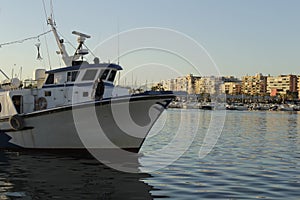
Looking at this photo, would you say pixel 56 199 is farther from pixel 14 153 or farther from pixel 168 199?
pixel 14 153

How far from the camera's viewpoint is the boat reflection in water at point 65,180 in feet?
50.6

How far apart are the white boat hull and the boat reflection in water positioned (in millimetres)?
1133

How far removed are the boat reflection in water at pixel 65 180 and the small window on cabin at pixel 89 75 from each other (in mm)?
4967

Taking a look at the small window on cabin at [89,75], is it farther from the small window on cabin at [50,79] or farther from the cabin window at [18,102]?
the cabin window at [18,102]

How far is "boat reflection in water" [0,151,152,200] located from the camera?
15.4 meters

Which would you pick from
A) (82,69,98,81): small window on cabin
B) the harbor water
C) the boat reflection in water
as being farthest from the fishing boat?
the boat reflection in water

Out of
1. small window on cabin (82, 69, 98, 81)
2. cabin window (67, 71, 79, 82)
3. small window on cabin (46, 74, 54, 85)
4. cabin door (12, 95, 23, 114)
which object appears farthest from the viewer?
cabin door (12, 95, 23, 114)

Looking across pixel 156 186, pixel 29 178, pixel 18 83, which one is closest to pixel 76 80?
pixel 18 83

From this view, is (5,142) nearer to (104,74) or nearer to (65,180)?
(104,74)

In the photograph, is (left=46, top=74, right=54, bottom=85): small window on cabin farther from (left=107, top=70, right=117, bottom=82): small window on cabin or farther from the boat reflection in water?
the boat reflection in water

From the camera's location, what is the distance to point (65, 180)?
58.6ft

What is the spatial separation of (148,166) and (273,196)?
8003mm

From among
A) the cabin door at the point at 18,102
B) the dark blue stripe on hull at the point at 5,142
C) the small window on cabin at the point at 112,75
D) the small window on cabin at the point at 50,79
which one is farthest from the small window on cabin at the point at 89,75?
the dark blue stripe on hull at the point at 5,142

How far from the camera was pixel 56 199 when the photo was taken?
14617 mm
